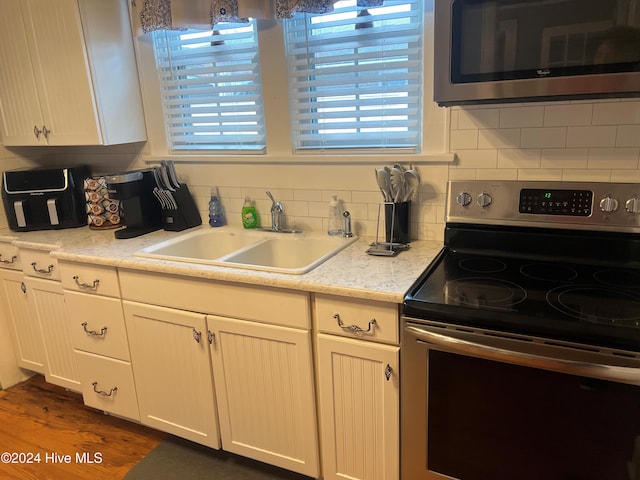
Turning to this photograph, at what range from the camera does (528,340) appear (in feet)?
4.15

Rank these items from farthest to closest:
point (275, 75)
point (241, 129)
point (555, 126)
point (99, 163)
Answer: point (99, 163) < point (241, 129) < point (275, 75) < point (555, 126)

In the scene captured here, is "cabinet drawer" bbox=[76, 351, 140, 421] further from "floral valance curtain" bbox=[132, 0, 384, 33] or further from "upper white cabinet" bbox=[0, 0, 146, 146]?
"floral valance curtain" bbox=[132, 0, 384, 33]

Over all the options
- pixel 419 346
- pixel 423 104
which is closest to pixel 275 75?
pixel 423 104

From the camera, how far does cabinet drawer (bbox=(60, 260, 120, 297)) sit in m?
2.02

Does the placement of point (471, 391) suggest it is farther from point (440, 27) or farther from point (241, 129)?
point (241, 129)

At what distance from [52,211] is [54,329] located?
60cm

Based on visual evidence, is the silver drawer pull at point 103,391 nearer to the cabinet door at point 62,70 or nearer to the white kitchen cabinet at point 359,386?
the white kitchen cabinet at point 359,386

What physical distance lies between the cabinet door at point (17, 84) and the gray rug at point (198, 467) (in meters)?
1.64


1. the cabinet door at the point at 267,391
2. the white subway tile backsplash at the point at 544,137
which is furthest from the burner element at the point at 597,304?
the cabinet door at the point at 267,391

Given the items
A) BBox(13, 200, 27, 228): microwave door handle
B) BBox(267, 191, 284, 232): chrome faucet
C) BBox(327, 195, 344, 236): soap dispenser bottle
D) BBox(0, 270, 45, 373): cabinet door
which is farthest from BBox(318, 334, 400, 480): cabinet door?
BBox(13, 200, 27, 228): microwave door handle

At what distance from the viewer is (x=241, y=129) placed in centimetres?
230

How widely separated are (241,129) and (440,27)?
1.12 m

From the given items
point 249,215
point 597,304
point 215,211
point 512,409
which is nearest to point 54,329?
point 215,211

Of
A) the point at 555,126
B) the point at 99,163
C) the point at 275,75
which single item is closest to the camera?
the point at 555,126
